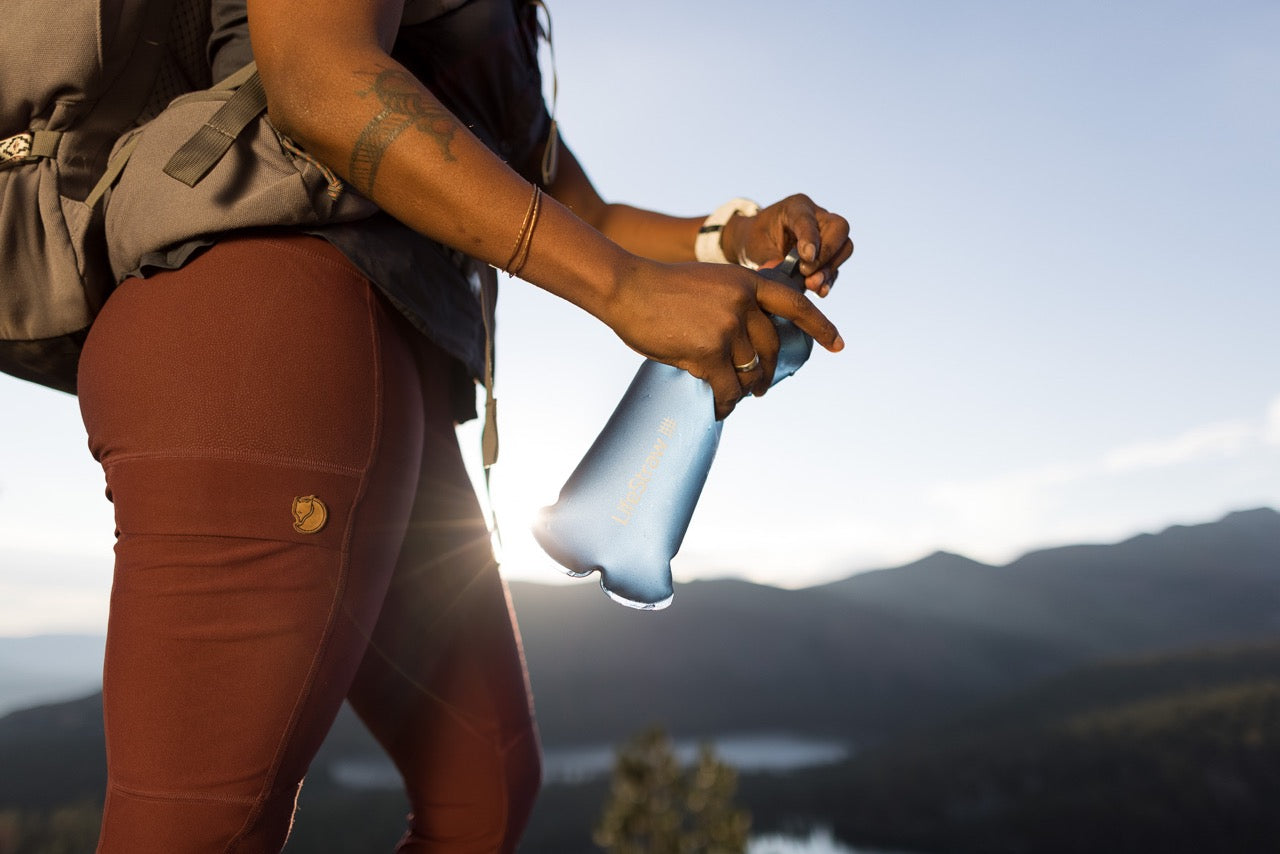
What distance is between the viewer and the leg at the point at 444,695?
0.99m

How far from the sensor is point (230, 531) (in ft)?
2.08

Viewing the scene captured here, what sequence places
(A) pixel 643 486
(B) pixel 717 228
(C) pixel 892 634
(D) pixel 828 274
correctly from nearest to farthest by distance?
(A) pixel 643 486 < (D) pixel 828 274 < (B) pixel 717 228 < (C) pixel 892 634

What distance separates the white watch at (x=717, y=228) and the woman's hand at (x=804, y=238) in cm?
5

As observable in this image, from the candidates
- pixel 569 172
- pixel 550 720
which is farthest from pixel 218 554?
pixel 550 720

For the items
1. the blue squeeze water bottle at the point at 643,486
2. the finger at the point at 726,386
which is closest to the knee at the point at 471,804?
the blue squeeze water bottle at the point at 643,486

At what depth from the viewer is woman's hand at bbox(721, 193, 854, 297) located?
997mm

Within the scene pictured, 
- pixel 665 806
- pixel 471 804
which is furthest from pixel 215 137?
pixel 665 806

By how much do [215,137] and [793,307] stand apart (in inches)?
20.4

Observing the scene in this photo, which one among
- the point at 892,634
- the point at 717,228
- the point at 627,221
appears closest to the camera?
the point at 717,228

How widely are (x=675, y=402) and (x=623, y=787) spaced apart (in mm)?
25584

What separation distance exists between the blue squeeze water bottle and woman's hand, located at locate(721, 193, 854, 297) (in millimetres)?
129

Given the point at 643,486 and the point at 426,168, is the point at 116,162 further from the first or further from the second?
the point at 643,486

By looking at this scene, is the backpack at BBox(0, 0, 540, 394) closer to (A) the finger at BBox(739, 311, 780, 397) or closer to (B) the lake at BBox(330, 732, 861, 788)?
(A) the finger at BBox(739, 311, 780, 397)

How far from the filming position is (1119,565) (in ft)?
135
